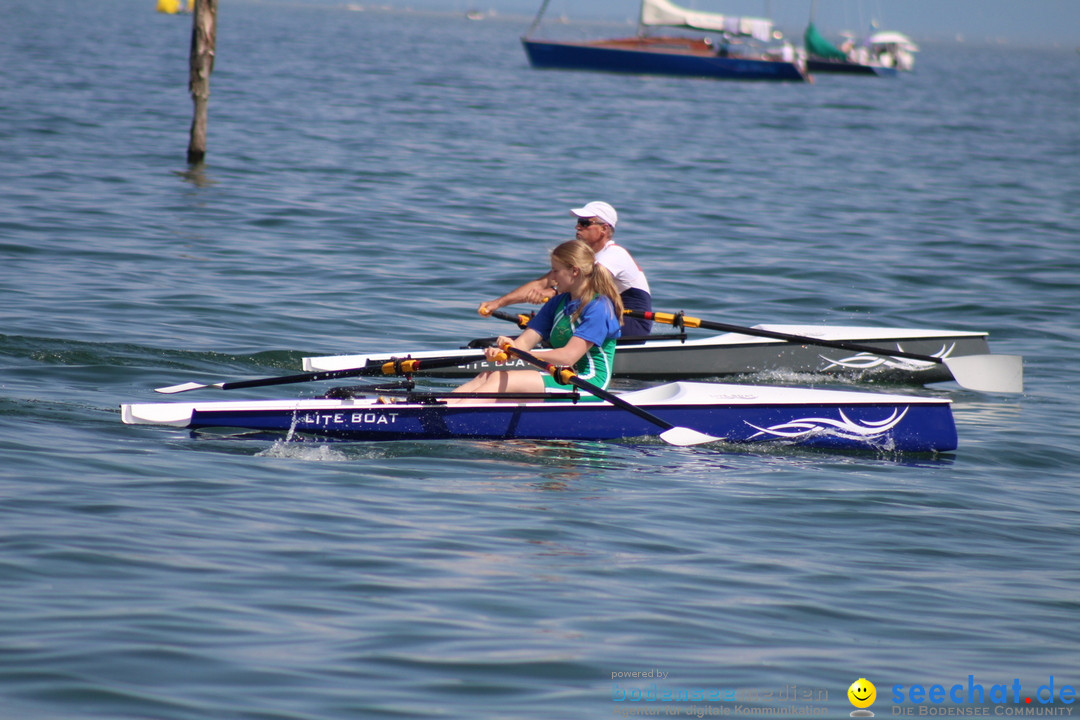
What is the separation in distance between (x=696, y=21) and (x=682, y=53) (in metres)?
3.21

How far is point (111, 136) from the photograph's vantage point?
2236cm

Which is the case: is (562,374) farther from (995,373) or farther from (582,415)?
(995,373)

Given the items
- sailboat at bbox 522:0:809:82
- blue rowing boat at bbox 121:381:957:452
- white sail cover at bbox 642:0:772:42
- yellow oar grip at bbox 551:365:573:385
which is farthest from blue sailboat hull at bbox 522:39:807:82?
yellow oar grip at bbox 551:365:573:385

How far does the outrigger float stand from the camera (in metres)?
7.67

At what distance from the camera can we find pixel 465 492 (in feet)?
22.3

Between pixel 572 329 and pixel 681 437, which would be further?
pixel 681 437

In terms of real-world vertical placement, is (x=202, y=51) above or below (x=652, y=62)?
below

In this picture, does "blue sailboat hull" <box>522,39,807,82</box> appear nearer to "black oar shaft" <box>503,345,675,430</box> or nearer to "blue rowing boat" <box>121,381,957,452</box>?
"blue rowing boat" <box>121,381,957,452</box>

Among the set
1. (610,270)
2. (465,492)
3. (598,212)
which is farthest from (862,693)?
(610,270)

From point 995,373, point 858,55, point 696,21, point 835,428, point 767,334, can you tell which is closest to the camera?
point 835,428

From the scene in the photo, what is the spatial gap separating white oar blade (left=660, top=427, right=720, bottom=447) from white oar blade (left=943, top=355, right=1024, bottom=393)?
3.45m

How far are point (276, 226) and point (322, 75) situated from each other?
27.7 meters

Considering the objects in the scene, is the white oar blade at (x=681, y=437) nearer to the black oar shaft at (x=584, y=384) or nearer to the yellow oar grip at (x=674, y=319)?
the black oar shaft at (x=584, y=384)

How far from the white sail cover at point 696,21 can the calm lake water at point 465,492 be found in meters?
37.1
